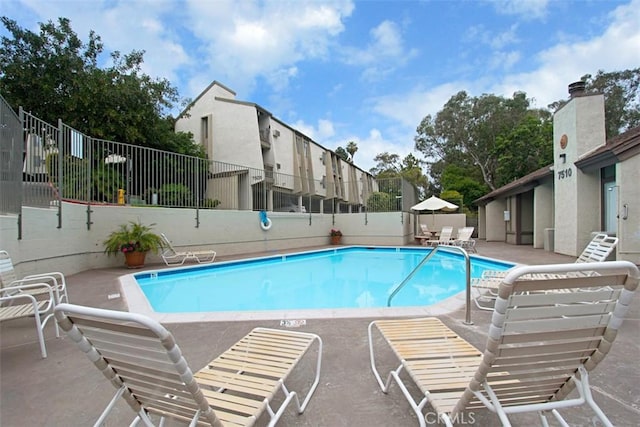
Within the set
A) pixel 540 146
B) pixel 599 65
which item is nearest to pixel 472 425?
pixel 540 146

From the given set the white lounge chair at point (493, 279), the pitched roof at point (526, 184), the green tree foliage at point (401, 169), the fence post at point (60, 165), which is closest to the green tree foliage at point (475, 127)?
the green tree foliage at point (401, 169)

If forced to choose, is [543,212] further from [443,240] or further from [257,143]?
[257,143]

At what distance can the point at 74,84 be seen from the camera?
1355cm

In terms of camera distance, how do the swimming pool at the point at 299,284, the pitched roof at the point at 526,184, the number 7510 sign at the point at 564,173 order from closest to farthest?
the swimming pool at the point at 299,284 → the number 7510 sign at the point at 564,173 → the pitched roof at the point at 526,184

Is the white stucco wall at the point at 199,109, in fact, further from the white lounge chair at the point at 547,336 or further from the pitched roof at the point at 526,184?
the white lounge chair at the point at 547,336

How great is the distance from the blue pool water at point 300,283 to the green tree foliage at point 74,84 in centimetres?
1006

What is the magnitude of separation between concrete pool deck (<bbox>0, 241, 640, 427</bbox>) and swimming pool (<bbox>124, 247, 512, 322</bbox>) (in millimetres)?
1047

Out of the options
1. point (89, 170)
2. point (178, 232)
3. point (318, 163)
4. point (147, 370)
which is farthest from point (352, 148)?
point (147, 370)

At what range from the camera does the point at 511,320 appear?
1294 millimetres

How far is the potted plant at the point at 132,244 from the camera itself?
26.5 ft

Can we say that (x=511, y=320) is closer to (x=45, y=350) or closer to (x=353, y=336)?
(x=353, y=336)

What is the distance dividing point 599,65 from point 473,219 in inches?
636

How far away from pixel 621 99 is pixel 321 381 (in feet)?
108

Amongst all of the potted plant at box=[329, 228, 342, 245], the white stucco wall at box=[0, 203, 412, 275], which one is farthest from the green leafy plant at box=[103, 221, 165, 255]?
the potted plant at box=[329, 228, 342, 245]
